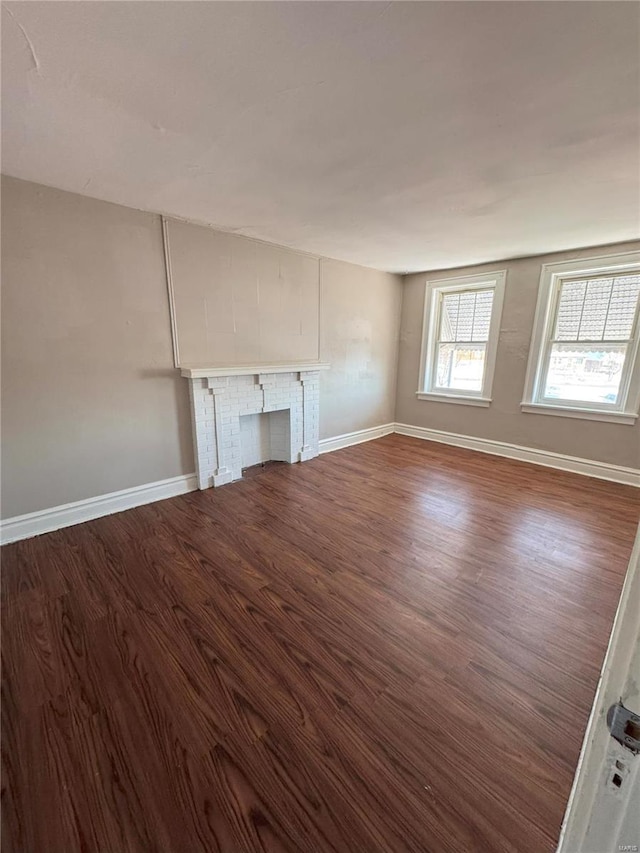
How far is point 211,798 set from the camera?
1042mm

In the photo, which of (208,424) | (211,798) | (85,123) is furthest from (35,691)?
(85,123)

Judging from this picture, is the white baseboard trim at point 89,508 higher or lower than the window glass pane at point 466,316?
lower

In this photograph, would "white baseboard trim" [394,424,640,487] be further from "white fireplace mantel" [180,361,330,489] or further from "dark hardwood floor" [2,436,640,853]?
"white fireplace mantel" [180,361,330,489]

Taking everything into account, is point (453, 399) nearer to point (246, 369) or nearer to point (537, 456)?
point (537, 456)

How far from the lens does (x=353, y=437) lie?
4816 millimetres

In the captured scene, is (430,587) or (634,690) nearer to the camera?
(634,690)

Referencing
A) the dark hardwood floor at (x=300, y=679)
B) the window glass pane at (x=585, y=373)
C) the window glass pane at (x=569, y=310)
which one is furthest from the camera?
the window glass pane at (x=569, y=310)

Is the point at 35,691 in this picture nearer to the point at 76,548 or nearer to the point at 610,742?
the point at 76,548

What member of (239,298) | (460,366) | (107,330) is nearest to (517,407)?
(460,366)

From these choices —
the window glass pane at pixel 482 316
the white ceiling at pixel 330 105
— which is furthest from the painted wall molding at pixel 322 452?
the white ceiling at pixel 330 105

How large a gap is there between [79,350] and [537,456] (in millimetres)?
4737

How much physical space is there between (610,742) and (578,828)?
0.20 meters

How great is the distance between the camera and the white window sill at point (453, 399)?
4.41 m

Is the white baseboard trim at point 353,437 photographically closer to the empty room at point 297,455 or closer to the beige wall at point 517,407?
the empty room at point 297,455
